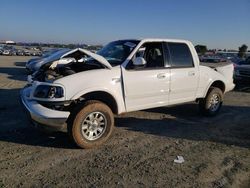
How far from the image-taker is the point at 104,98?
5879mm

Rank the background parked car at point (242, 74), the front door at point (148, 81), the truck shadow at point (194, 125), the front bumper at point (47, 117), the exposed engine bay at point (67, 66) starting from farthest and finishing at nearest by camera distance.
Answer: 1. the background parked car at point (242, 74)
2. the truck shadow at point (194, 125)
3. the front door at point (148, 81)
4. the exposed engine bay at point (67, 66)
5. the front bumper at point (47, 117)

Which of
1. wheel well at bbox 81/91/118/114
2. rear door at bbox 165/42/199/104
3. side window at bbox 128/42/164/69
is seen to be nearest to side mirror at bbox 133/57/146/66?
side window at bbox 128/42/164/69

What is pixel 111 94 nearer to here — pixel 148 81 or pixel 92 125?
pixel 92 125

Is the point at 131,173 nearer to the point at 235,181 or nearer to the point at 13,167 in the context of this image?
the point at 235,181

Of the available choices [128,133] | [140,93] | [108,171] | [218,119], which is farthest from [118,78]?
[218,119]

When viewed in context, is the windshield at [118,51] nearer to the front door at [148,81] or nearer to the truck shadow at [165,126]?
the front door at [148,81]

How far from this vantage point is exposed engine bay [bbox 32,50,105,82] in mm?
5845

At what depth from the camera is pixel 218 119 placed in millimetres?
7957

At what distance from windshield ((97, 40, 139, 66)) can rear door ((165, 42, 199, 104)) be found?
35.4 inches

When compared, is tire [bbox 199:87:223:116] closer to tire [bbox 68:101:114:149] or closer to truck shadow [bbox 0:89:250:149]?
truck shadow [bbox 0:89:250:149]

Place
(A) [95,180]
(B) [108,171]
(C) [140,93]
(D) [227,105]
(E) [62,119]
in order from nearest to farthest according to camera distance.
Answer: (A) [95,180]
(B) [108,171]
(E) [62,119]
(C) [140,93]
(D) [227,105]

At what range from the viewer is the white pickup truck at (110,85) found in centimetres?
527

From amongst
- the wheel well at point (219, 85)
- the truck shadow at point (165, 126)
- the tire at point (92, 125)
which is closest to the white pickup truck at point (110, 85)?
the tire at point (92, 125)

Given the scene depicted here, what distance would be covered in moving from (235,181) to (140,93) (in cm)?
259
